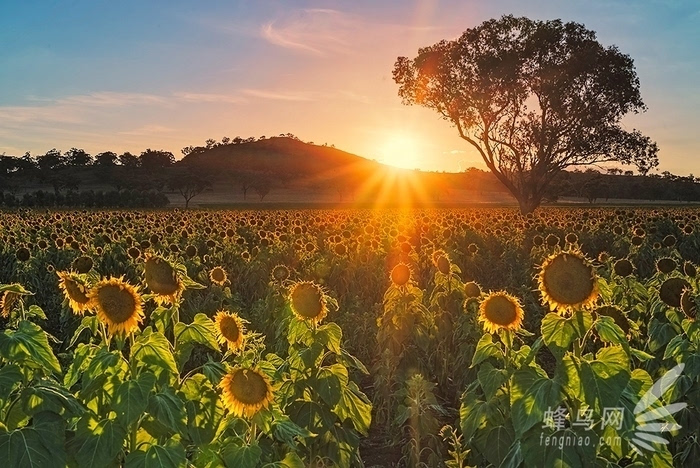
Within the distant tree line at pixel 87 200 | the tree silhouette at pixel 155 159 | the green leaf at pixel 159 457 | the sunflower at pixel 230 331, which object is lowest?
the distant tree line at pixel 87 200

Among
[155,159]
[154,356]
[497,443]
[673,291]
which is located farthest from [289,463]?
[155,159]

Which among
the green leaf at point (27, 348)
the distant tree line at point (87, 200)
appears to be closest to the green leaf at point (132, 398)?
the green leaf at point (27, 348)

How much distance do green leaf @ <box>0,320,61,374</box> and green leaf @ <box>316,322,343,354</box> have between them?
1.99 meters

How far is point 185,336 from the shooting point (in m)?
3.94

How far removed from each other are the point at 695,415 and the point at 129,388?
13.9 ft

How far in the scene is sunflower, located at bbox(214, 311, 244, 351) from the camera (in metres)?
4.16

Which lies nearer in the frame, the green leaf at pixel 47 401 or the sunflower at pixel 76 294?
the green leaf at pixel 47 401

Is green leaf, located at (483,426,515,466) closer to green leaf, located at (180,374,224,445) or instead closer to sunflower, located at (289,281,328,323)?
sunflower, located at (289,281,328,323)

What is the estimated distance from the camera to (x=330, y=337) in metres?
4.81

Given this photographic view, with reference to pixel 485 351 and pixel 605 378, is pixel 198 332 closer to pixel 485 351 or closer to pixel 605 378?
pixel 485 351

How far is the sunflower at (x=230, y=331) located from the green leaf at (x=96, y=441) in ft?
3.25

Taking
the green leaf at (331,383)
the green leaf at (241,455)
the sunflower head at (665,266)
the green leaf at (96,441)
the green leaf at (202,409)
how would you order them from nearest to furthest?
the green leaf at (96,441) < the green leaf at (241,455) < the green leaf at (202,409) < the green leaf at (331,383) < the sunflower head at (665,266)

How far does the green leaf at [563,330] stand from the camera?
348 centimetres

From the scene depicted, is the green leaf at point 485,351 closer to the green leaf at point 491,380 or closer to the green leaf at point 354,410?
the green leaf at point 491,380
